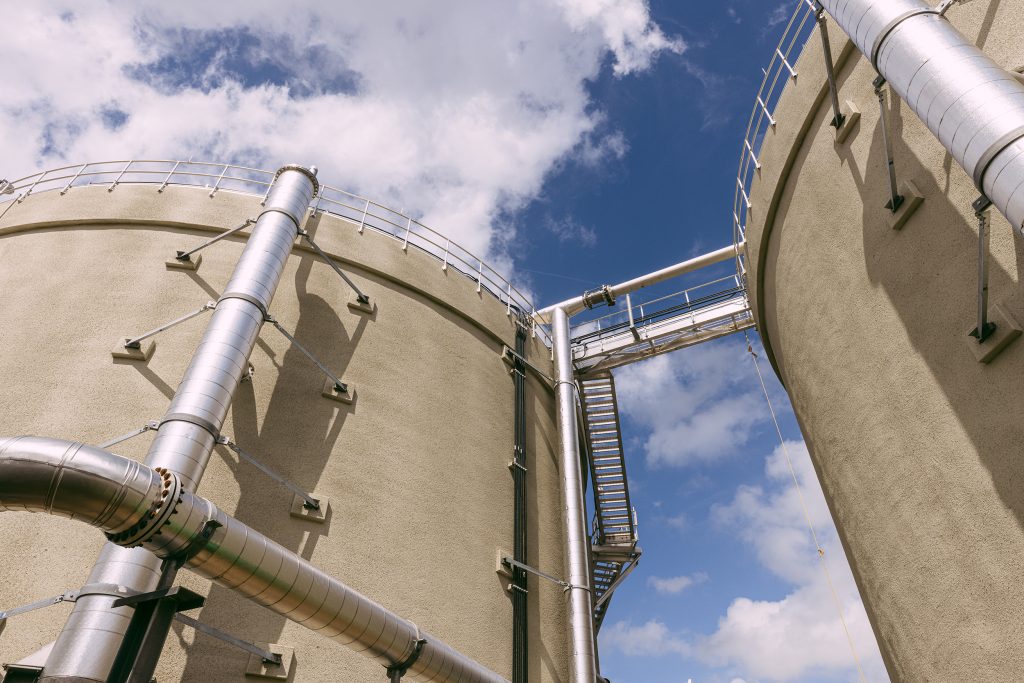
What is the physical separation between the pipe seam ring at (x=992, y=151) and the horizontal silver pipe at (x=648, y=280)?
554 inches

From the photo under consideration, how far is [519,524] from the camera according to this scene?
14.4 m

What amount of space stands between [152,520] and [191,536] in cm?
53

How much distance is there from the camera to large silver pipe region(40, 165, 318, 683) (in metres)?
7.82

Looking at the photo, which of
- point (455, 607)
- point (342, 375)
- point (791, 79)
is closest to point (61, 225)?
point (342, 375)

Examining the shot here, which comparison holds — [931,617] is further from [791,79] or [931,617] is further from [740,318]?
[740,318]

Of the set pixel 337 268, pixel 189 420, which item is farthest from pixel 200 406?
pixel 337 268

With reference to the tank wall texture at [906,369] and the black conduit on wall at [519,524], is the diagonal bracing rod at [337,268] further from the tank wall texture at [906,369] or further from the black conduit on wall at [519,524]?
the tank wall texture at [906,369]

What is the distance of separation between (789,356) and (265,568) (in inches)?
379

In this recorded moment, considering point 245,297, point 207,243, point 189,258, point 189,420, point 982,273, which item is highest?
point 207,243

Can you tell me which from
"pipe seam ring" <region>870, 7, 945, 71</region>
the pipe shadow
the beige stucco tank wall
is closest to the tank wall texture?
"pipe seam ring" <region>870, 7, 945, 71</region>

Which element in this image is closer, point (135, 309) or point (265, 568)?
point (265, 568)

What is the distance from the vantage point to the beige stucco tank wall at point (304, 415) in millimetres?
10125

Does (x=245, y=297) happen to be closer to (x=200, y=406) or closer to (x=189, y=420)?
(x=200, y=406)

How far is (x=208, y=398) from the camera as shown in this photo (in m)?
10.1
